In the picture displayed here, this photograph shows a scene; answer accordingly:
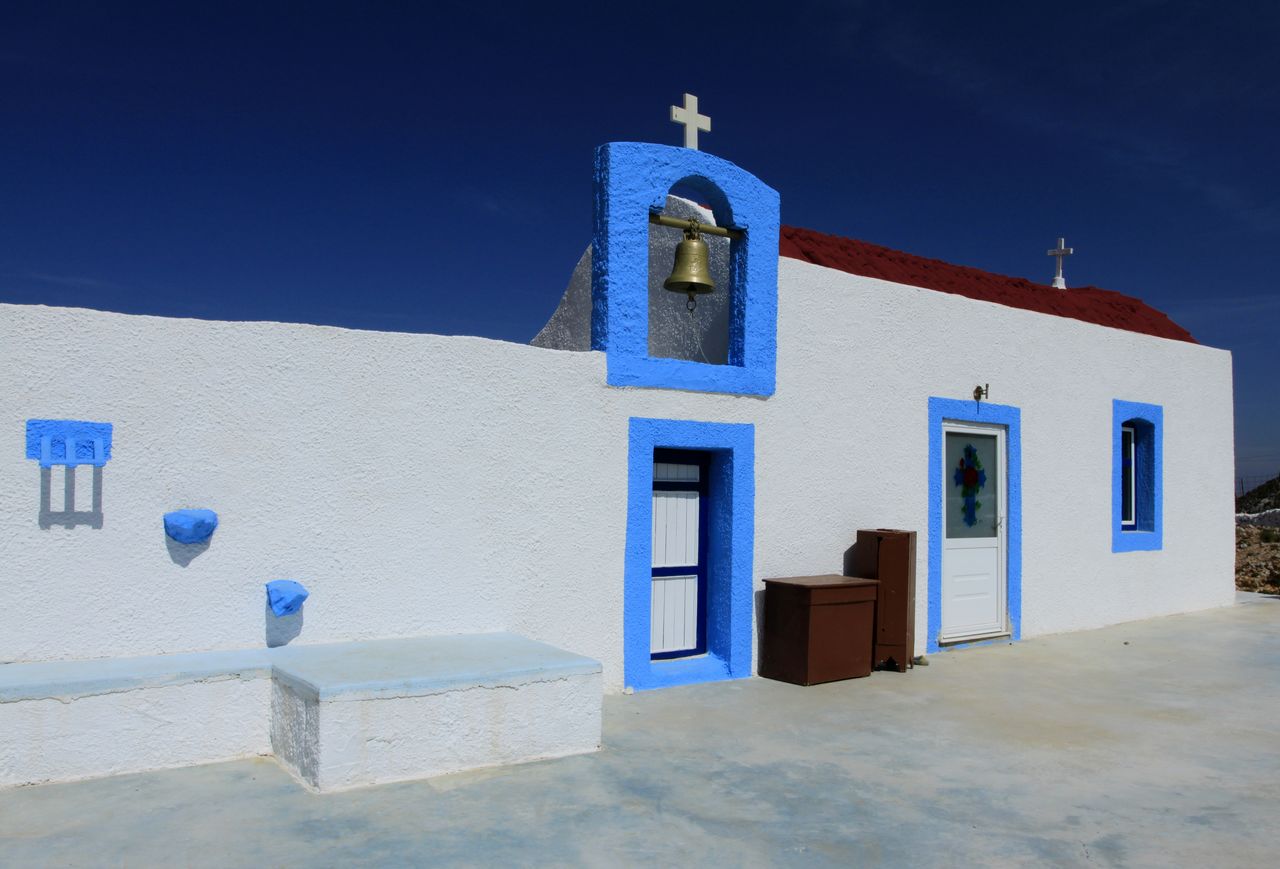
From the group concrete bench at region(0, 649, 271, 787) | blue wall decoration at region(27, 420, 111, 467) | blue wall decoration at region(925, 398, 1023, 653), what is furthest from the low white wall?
blue wall decoration at region(925, 398, 1023, 653)

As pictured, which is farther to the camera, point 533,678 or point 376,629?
point 376,629

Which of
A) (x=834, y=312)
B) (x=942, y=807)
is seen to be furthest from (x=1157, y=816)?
(x=834, y=312)

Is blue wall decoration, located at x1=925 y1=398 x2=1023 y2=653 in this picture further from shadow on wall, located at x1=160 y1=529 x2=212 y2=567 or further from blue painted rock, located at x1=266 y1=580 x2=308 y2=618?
shadow on wall, located at x1=160 y1=529 x2=212 y2=567

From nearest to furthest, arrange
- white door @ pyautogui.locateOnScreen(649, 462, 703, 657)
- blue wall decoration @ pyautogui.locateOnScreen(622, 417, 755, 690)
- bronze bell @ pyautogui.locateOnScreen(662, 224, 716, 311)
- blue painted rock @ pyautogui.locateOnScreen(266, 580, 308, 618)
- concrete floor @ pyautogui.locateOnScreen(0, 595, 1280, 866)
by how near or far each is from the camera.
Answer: concrete floor @ pyautogui.locateOnScreen(0, 595, 1280, 866) < blue painted rock @ pyautogui.locateOnScreen(266, 580, 308, 618) < blue wall decoration @ pyautogui.locateOnScreen(622, 417, 755, 690) < bronze bell @ pyautogui.locateOnScreen(662, 224, 716, 311) < white door @ pyautogui.locateOnScreen(649, 462, 703, 657)

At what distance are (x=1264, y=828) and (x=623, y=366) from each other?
448 centimetres

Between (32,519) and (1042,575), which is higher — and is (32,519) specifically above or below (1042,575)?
above

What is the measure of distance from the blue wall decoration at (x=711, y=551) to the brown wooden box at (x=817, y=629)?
0.19 m

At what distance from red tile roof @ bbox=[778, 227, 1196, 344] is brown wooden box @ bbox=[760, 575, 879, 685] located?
2888mm

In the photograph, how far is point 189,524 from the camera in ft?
17.9

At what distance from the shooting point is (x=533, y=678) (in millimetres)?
5395

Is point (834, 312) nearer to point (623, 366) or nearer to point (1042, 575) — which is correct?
point (623, 366)

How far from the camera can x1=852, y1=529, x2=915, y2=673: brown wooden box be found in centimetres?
808

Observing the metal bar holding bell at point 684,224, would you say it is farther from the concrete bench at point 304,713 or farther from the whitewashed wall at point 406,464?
the concrete bench at point 304,713

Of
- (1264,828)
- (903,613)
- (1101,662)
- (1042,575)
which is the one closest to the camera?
(1264,828)
